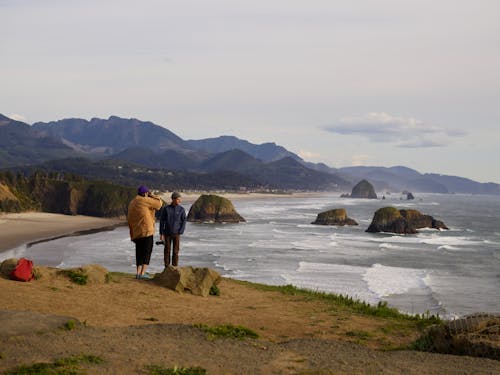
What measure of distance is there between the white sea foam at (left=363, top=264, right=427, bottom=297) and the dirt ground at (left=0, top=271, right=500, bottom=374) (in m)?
17.0

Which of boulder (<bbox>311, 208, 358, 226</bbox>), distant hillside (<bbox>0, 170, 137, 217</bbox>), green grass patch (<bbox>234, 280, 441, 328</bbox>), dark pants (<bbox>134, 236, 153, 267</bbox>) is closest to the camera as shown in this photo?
green grass patch (<bbox>234, 280, 441, 328</bbox>)

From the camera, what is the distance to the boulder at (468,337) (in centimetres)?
903

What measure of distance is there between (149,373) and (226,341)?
224 centimetres

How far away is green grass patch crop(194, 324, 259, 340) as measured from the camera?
376 inches

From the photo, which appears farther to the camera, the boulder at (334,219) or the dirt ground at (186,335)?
the boulder at (334,219)

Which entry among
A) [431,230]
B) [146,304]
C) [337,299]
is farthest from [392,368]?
[431,230]

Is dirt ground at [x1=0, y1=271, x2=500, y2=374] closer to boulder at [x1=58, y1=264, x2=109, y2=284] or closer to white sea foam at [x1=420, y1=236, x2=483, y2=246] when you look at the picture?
boulder at [x1=58, y1=264, x2=109, y2=284]

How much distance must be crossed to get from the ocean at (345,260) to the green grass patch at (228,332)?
1555 centimetres

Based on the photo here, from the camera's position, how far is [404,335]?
11383mm

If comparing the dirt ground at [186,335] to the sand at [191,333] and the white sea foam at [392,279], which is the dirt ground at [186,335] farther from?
the white sea foam at [392,279]

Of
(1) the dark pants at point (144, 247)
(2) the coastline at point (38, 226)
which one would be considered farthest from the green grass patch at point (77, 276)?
(2) the coastline at point (38, 226)

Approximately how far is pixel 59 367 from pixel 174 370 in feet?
4.88

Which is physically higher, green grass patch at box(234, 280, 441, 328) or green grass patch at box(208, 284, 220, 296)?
green grass patch at box(208, 284, 220, 296)

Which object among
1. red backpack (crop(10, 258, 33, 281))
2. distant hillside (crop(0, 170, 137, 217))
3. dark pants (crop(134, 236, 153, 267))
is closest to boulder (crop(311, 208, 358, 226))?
distant hillside (crop(0, 170, 137, 217))
